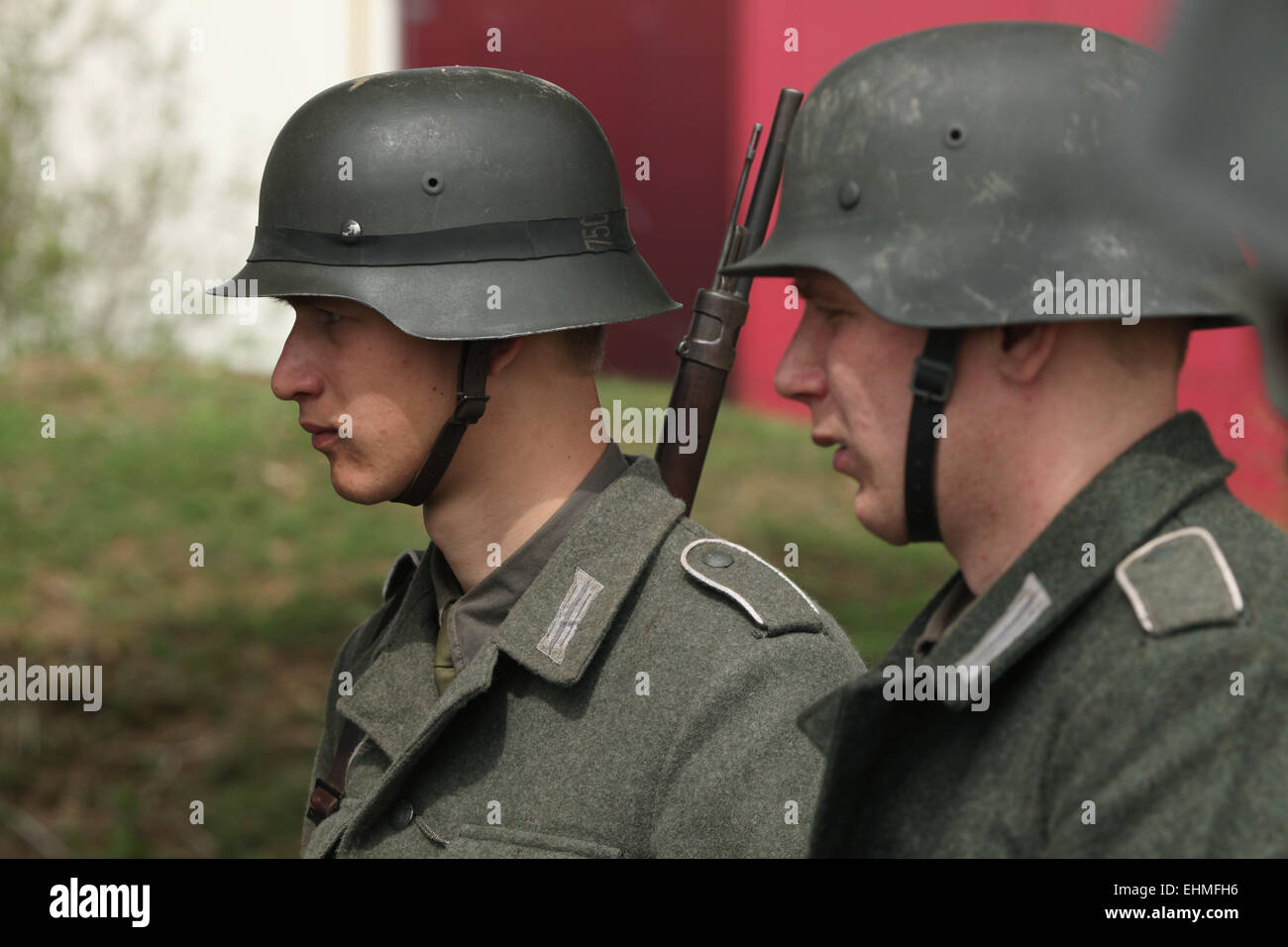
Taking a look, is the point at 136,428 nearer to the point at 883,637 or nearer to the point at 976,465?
the point at 883,637

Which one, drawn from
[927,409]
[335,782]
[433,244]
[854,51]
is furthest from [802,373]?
[854,51]

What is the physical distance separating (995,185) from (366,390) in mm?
1248

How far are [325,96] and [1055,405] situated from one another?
5.23 ft

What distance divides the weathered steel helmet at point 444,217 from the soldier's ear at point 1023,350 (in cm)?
104

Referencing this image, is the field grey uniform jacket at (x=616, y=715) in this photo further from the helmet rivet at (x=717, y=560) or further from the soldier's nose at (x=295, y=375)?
the soldier's nose at (x=295, y=375)

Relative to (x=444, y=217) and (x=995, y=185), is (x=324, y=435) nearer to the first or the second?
(x=444, y=217)

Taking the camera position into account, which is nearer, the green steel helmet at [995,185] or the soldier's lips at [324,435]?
the green steel helmet at [995,185]

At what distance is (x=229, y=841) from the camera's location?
5492 millimetres

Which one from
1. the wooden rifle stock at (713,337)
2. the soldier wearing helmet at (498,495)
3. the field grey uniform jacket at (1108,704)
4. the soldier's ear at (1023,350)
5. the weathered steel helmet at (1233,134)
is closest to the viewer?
the weathered steel helmet at (1233,134)

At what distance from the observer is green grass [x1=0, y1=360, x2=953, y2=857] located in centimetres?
567

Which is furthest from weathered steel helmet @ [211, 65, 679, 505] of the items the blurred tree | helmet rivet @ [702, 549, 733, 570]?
the blurred tree

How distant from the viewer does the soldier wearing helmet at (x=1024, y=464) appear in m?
1.55

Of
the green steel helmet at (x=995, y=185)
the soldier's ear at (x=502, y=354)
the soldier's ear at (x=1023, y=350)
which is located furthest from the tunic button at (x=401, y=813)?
the soldier's ear at (x=1023, y=350)
